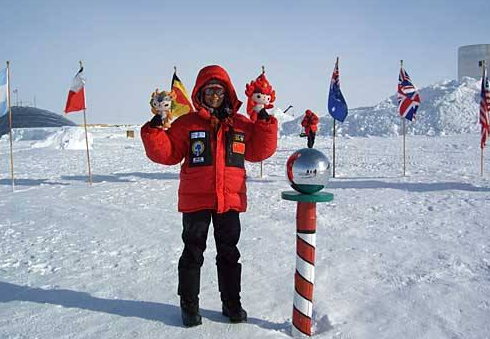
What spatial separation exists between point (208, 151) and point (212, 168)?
4.9 inches

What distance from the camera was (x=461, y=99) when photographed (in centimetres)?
3662

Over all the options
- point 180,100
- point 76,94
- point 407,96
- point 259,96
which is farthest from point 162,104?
point 407,96

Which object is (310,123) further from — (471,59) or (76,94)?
(471,59)

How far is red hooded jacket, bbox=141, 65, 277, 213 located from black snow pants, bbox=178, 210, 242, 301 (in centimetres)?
10

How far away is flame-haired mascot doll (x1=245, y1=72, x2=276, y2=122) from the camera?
9.16 feet

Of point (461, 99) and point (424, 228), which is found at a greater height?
point (461, 99)

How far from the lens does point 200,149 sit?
2838mm

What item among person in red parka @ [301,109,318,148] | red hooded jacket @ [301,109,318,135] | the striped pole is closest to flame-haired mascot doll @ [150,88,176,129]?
the striped pole

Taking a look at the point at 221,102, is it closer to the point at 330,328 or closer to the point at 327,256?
the point at 330,328

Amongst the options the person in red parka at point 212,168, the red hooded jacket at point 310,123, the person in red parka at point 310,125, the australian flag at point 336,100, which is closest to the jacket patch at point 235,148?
the person in red parka at point 212,168

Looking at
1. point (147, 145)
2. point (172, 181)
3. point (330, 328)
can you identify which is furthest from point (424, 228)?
point (172, 181)

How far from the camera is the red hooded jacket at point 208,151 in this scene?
283 cm

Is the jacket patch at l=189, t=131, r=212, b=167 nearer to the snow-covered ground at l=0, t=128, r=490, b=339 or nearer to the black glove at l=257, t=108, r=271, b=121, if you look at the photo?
the black glove at l=257, t=108, r=271, b=121

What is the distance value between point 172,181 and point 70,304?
7.61 metres
